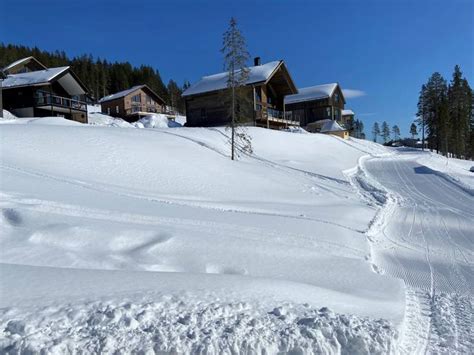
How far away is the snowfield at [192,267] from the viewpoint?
3324 millimetres

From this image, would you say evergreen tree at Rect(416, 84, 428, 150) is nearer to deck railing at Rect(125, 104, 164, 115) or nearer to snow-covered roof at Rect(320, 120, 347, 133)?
snow-covered roof at Rect(320, 120, 347, 133)

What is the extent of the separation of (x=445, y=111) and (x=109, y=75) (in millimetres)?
80258

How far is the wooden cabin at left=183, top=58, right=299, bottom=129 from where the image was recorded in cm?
3470

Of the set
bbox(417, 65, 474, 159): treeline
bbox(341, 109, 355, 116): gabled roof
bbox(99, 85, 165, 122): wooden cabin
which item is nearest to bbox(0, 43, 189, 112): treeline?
bbox(99, 85, 165, 122): wooden cabin

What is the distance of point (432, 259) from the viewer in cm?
711

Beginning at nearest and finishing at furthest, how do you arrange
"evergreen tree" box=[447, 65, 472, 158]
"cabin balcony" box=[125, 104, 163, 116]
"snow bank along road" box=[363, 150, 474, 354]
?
"snow bank along road" box=[363, 150, 474, 354] → "evergreen tree" box=[447, 65, 472, 158] → "cabin balcony" box=[125, 104, 163, 116]

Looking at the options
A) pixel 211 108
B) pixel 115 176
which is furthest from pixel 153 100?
pixel 115 176

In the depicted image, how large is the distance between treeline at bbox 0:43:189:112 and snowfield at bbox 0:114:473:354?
76444mm

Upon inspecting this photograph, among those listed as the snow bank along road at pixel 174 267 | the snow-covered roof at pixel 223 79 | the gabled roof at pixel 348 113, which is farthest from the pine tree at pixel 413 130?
the snow bank along road at pixel 174 267

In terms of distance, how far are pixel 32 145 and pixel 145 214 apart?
866 cm

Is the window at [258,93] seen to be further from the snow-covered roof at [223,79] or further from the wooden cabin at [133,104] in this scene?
the wooden cabin at [133,104]

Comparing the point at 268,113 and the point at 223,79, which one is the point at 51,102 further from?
the point at 268,113

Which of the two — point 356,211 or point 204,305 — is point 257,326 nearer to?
point 204,305

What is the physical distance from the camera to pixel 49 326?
3.11 meters
